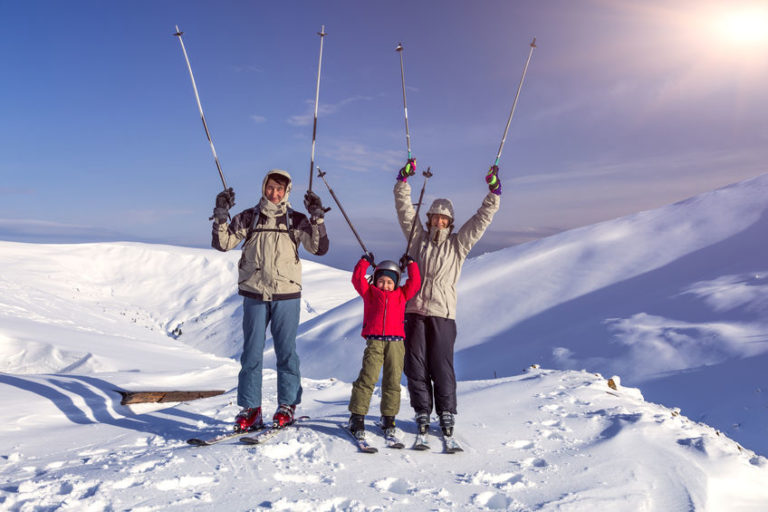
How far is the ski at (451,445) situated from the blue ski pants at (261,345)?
1417mm

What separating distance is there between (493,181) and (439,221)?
59 cm

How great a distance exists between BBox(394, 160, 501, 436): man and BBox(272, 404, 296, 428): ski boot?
3.65 feet

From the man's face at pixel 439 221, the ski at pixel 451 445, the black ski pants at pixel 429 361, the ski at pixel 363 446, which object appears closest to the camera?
the ski at pixel 363 446

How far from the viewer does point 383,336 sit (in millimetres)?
4250

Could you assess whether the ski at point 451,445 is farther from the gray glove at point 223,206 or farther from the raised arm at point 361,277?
the gray glove at point 223,206

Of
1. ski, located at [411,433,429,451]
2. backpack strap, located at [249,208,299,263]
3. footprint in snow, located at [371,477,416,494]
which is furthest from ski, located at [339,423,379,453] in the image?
backpack strap, located at [249,208,299,263]

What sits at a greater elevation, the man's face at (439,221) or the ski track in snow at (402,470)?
the man's face at (439,221)

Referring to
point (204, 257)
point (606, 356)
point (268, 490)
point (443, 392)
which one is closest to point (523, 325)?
point (606, 356)

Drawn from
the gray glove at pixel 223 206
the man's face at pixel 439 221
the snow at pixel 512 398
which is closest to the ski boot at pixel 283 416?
the snow at pixel 512 398

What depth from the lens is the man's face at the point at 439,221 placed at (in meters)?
4.59

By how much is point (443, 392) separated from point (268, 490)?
5.66 ft

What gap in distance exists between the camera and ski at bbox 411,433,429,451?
13.4 feet

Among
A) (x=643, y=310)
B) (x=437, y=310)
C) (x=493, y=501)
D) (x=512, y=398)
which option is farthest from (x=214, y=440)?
(x=643, y=310)

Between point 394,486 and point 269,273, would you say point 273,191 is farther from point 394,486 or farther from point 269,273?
point 394,486
